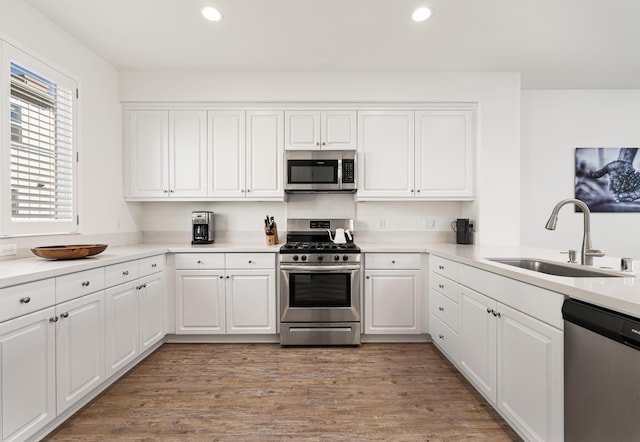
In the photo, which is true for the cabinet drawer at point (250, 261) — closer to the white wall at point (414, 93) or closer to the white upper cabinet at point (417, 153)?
the white upper cabinet at point (417, 153)

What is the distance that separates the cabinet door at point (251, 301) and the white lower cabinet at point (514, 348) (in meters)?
1.63

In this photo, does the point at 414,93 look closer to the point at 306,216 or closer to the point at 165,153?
the point at 306,216

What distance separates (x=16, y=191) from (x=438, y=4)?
10.4 feet

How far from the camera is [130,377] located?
89.8 inches

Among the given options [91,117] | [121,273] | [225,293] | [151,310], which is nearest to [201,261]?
[225,293]

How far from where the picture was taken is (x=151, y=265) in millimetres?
2582

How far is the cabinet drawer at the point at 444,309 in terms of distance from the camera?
91.5 inches

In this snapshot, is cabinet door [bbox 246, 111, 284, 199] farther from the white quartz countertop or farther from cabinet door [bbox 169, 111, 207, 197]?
the white quartz countertop

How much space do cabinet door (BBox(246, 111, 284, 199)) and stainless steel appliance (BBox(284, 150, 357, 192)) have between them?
0.38ft

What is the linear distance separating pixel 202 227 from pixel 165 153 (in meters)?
0.85

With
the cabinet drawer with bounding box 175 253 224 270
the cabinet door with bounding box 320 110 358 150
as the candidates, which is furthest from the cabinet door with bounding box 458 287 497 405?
the cabinet drawer with bounding box 175 253 224 270

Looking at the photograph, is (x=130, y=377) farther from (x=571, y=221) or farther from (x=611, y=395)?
(x=571, y=221)

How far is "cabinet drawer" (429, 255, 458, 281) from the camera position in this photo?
2.34m

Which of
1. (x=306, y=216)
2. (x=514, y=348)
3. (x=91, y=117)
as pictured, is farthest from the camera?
(x=306, y=216)
